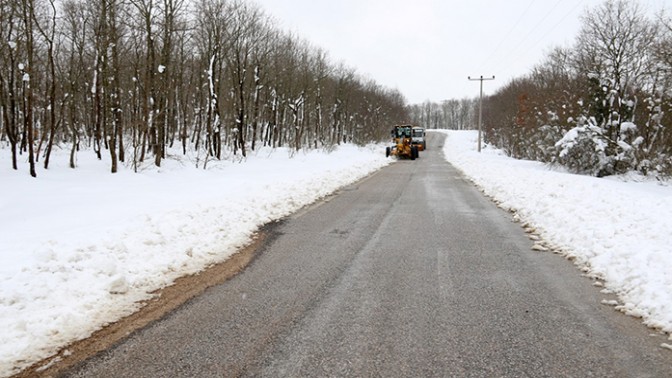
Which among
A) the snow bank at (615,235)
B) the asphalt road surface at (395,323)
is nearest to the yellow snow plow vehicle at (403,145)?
the snow bank at (615,235)

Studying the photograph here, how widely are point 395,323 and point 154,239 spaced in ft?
13.7

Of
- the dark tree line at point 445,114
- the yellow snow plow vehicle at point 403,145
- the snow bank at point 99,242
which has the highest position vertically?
the dark tree line at point 445,114

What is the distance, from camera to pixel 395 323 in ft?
14.2

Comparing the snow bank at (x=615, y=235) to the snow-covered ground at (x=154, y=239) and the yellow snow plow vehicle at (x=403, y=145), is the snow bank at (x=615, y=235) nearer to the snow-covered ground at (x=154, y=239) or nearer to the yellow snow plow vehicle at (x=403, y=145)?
the snow-covered ground at (x=154, y=239)

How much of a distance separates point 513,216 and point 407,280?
233 inches

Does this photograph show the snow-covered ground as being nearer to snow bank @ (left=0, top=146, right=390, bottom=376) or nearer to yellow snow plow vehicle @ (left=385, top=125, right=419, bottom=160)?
snow bank @ (left=0, top=146, right=390, bottom=376)

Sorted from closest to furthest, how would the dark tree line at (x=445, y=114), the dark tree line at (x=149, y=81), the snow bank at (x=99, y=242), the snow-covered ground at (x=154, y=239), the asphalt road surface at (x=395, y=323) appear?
the asphalt road surface at (x=395, y=323) < the snow bank at (x=99, y=242) < the snow-covered ground at (x=154, y=239) < the dark tree line at (x=149, y=81) < the dark tree line at (x=445, y=114)

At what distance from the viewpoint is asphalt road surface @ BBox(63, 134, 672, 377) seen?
11.5ft

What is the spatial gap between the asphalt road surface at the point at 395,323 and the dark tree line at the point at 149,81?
1463cm

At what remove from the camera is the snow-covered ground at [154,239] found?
4.39 metres

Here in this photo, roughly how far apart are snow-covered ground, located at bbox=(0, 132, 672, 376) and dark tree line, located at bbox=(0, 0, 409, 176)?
644 centimetres

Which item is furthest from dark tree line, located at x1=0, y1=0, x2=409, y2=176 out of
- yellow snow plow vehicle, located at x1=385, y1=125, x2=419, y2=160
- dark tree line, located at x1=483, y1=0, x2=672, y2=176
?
dark tree line, located at x1=483, y1=0, x2=672, y2=176

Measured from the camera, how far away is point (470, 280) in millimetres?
5746

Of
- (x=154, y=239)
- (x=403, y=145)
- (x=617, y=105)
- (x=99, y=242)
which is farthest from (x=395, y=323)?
(x=403, y=145)
